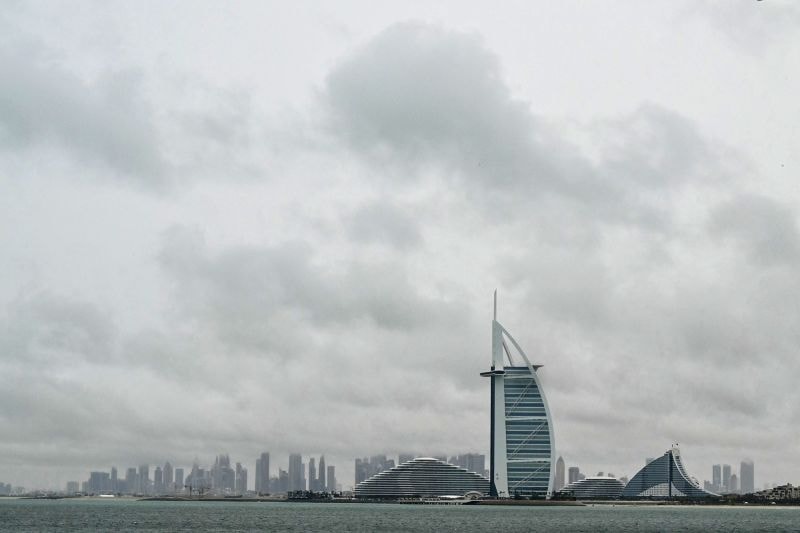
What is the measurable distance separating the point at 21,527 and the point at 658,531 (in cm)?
8590

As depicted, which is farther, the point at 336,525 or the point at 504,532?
the point at 336,525

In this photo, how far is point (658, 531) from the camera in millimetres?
136750

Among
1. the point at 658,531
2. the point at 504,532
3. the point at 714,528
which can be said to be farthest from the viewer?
the point at 714,528

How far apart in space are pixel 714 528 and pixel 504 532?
119 feet

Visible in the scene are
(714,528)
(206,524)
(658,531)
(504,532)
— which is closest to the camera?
(504,532)

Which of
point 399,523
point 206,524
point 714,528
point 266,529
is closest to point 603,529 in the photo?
point 714,528

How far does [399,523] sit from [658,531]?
124ft

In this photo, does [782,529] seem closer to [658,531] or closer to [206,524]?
[658,531]

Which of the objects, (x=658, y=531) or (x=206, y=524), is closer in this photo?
(x=658, y=531)

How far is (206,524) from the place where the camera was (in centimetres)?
15788

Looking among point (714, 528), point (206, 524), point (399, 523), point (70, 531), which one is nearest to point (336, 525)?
point (399, 523)

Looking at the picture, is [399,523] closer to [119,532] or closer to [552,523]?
[552,523]

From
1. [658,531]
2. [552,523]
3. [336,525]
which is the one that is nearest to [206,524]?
[336,525]

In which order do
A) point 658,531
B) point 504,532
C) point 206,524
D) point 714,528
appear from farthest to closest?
1. point 206,524
2. point 714,528
3. point 658,531
4. point 504,532
